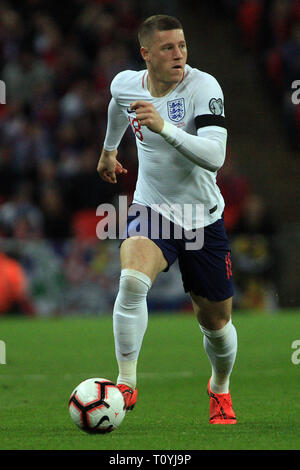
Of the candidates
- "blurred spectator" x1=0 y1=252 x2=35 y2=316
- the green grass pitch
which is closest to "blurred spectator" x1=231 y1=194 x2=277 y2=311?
the green grass pitch

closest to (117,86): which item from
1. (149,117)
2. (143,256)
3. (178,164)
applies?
(178,164)

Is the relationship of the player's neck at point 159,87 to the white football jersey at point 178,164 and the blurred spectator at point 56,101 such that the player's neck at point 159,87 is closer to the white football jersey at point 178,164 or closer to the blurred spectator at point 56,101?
the white football jersey at point 178,164

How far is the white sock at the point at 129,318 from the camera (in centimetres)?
560

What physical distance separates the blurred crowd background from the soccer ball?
27.0ft

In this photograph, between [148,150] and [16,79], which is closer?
[148,150]

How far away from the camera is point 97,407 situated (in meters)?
5.29

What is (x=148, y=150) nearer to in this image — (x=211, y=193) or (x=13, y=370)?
(x=211, y=193)

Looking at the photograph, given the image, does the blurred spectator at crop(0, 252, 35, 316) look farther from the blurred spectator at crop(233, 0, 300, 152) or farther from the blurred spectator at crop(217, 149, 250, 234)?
the blurred spectator at crop(233, 0, 300, 152)

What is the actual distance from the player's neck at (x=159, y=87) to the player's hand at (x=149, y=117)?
1.69 ft

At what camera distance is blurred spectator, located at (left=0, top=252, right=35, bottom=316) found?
13812mm

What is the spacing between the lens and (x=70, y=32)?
1780 centimetres

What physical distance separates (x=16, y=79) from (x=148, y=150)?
1129 centimetres
